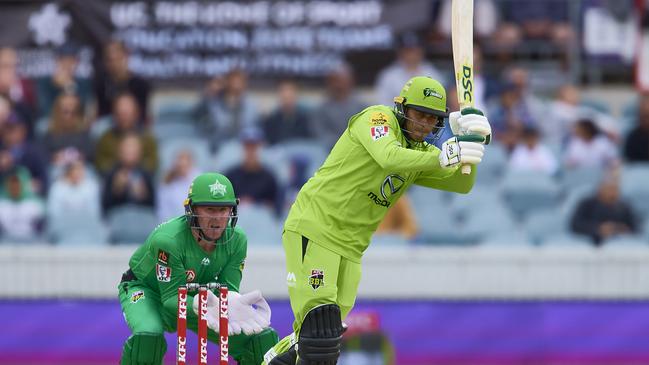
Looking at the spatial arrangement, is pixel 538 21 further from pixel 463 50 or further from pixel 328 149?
pixel 463 50

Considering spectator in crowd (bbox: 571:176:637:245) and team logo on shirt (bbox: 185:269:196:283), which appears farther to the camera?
spectator in crowd (bbox: 571:176:637:245)

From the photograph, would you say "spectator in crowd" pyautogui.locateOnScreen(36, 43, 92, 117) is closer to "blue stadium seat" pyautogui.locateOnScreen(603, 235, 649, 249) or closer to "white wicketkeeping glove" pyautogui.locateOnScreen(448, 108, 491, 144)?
"blue stadium seat" pyautogui.locateOnScreen(603, 235, 649, 249)

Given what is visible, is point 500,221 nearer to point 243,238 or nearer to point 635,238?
point 635,238

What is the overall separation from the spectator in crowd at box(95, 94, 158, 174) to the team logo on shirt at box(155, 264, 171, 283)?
5.40m

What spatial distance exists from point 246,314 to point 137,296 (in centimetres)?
77

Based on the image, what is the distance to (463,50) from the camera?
8.89 metres

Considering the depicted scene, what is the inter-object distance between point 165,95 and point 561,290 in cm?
515

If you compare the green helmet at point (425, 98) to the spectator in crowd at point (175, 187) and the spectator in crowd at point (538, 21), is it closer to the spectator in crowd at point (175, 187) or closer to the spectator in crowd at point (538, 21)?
the spectator in crowd at point (175, 187)

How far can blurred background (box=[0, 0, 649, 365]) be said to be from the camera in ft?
42.1

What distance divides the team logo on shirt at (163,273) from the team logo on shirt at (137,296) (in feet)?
0.90

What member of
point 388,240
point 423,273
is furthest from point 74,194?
point 423,273

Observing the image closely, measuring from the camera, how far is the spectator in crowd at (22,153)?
1421 cm

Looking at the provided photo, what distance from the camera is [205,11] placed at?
1517 centimetres

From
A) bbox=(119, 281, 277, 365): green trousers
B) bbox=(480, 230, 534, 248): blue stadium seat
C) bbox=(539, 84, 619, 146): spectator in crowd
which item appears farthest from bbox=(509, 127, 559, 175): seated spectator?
bbox=(119, 281, 277, 365): green trousers
